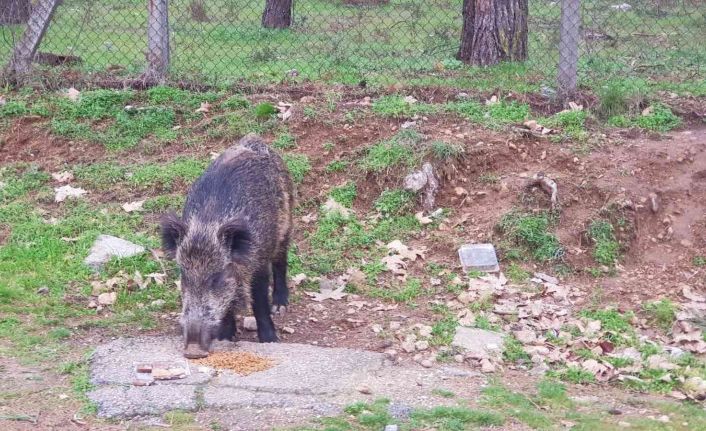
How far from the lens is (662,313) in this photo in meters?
6.12

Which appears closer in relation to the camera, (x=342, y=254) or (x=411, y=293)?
(x=411, y=293)

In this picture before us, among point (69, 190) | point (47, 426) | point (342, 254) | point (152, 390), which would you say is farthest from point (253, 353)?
point (69, 190)

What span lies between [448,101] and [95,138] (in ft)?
11.1

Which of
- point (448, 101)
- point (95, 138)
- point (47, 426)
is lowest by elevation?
point (47, 426)

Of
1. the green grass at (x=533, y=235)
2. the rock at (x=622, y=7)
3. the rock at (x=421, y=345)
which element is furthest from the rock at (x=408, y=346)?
the rock at (x=622, y=7)

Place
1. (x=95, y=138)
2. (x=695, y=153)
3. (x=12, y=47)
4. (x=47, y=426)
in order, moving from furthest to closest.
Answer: (x=12, y=47)
(x=95, y=138)
(x=695, y=153)
(x=47, y=426)

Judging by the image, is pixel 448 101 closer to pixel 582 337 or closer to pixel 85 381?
pixel 582 337

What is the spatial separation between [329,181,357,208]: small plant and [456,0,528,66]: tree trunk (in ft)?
10.2

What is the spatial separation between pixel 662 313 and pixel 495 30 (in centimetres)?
473

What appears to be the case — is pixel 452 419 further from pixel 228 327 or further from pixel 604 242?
pixel 604 242

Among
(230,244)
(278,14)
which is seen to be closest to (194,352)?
(230,244)

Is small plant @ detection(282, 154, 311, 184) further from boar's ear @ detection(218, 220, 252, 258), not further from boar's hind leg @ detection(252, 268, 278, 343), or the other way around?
boar's ear @ detection(218, 220, 252, 258)

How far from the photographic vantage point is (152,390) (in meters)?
4.76

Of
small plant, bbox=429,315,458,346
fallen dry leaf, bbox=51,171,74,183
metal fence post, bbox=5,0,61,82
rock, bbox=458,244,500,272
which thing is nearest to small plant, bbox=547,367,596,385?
small plant, bbox=429,315,458,346
